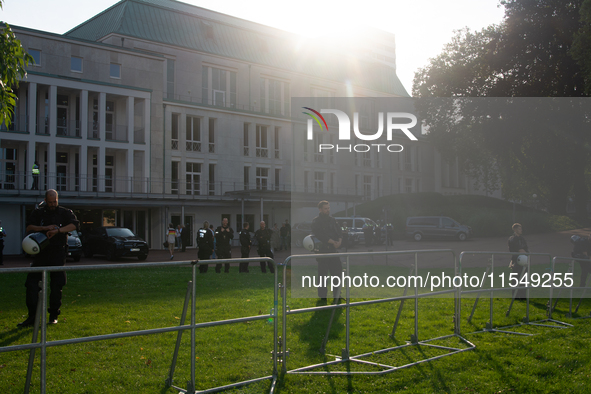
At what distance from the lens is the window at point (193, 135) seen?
1547 inches

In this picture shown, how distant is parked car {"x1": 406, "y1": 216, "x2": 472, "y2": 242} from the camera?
101ft

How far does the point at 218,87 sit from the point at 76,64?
11.6 meters

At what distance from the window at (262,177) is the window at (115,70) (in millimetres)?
13312

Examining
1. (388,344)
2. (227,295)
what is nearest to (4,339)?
(227,295)

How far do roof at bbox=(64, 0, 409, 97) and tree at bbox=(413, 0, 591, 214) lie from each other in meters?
14.6

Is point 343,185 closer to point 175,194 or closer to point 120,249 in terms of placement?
point 175,194

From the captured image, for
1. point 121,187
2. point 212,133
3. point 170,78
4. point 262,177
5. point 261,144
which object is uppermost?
point 170,78

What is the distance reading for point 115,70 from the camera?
35.4m

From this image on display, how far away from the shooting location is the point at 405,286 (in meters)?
7.86

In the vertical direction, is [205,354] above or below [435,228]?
below

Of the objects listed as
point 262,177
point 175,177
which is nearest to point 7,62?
point 175,177

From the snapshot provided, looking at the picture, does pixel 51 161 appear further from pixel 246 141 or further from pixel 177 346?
pixel 177 346

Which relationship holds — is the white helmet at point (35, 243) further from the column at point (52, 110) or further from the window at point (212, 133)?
the window at point (212, 133)

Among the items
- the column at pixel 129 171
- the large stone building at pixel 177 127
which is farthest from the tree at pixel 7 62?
the column at pixel 129 171
